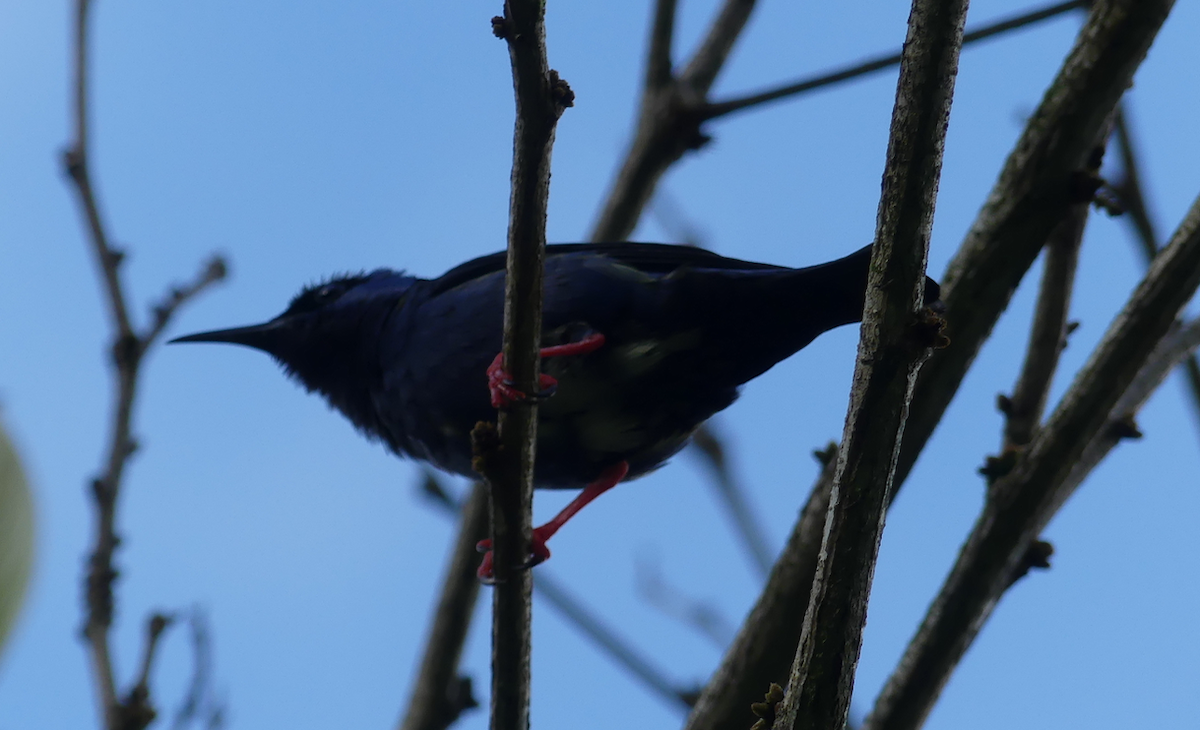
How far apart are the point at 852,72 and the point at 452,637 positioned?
337cm

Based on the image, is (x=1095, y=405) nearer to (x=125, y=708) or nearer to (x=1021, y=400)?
(x=1021, y=400)

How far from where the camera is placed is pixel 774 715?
8.72ft

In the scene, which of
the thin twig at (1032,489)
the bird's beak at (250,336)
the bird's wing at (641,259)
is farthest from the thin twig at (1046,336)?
the bird's beak at (250,336)

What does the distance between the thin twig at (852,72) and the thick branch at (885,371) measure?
7.58 feet

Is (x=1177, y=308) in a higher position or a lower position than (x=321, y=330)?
lower

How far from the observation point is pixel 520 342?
335 centimetres

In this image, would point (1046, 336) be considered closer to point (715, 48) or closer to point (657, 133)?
point (657, 133)

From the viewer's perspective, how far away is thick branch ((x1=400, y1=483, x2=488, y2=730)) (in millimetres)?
5574

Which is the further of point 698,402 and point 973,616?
point 698,402

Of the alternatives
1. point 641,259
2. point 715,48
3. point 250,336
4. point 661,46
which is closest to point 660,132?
point 661,46

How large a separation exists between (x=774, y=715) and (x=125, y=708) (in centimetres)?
228

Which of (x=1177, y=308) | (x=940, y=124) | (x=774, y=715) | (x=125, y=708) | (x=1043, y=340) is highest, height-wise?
(x=1043, y=340)

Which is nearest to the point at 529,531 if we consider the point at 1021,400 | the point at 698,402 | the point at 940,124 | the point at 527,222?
the point at 527,222

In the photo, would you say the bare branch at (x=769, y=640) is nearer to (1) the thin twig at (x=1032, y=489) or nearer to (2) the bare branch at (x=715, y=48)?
(1) the thin twig at (x=1032, y=489)
